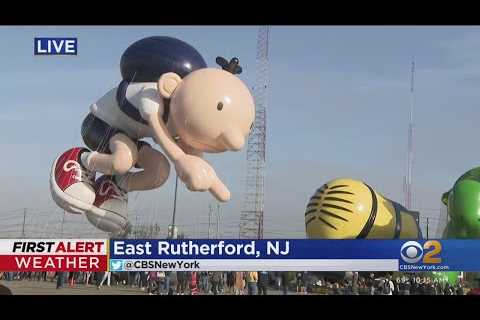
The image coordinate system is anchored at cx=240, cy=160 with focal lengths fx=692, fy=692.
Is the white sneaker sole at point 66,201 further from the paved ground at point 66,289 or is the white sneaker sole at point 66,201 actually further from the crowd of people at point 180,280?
the paved ground at point 66,289

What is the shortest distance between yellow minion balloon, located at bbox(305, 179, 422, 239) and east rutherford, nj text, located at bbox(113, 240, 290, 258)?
8.09ft

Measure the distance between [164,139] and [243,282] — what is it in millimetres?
2768

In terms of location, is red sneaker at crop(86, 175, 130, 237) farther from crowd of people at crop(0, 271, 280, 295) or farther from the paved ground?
the paved ground

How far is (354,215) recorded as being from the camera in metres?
12.0

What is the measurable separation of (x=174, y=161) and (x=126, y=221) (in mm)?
1628

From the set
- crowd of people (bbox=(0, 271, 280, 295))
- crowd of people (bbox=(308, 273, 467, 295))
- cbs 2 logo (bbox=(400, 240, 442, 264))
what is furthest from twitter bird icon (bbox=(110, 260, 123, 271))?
cbs 2 logo (bbox=(400, 240, 442, 264))

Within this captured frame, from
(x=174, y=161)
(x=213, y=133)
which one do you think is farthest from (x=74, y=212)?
(x=213, y=133)

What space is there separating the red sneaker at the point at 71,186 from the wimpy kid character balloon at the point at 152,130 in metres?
0.02

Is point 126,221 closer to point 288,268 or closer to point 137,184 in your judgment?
point 137,184

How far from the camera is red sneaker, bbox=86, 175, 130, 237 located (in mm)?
10523

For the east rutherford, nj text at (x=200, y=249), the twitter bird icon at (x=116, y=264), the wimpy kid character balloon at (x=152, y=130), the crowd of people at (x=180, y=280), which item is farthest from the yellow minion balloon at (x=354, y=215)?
the twitter bird icon at (x=116, y=264)

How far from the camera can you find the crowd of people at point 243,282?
10.6 metres

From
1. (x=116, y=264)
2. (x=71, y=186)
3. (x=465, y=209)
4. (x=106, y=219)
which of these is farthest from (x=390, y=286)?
(x=71, y=186)

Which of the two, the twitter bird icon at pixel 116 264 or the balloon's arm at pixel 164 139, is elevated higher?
the balloon's arm at pixel 164 139
